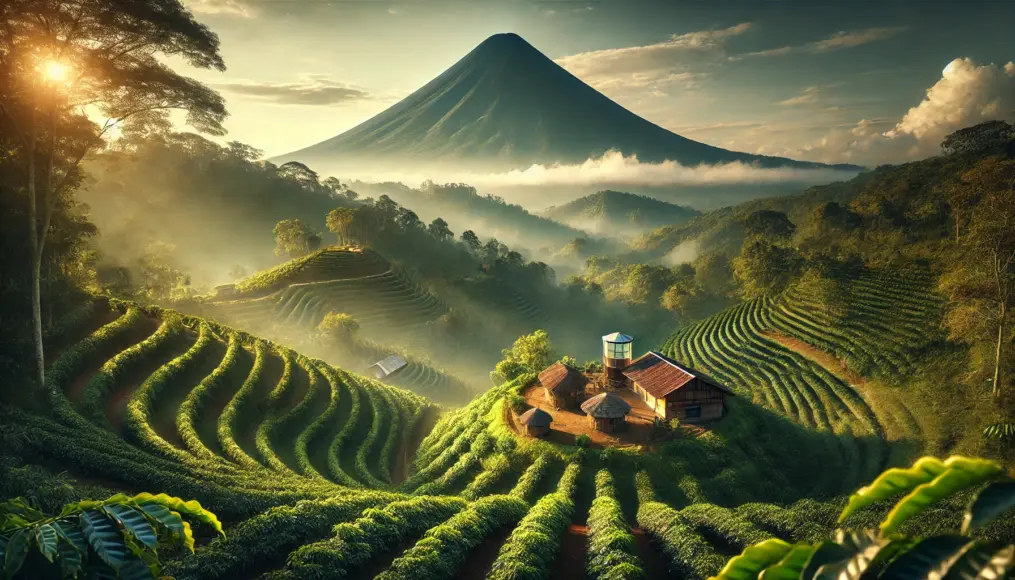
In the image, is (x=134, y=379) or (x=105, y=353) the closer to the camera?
(x=134, y=379)

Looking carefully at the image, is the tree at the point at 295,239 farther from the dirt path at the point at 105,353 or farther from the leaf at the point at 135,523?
the leaf at the point at 135,523

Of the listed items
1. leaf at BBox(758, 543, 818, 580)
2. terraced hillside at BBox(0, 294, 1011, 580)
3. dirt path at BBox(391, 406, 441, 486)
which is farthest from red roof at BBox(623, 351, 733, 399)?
leaf at BBox(758, 543, 818, 580)

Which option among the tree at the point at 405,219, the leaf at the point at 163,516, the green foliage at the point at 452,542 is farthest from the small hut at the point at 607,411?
the tree at the point at 405,219

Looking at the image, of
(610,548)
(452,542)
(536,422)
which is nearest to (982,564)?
(452,542)

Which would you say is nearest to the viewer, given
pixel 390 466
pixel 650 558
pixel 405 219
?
pixel 650 558

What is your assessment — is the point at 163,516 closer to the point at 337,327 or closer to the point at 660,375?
the point at 660,375

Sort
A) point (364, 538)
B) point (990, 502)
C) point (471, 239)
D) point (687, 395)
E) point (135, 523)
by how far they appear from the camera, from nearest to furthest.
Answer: point (990, 502) < point (135, 523) < point (364, 538) < point (687, 395) < point (471, 239)

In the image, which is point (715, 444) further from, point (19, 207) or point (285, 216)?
point (285, 216)
